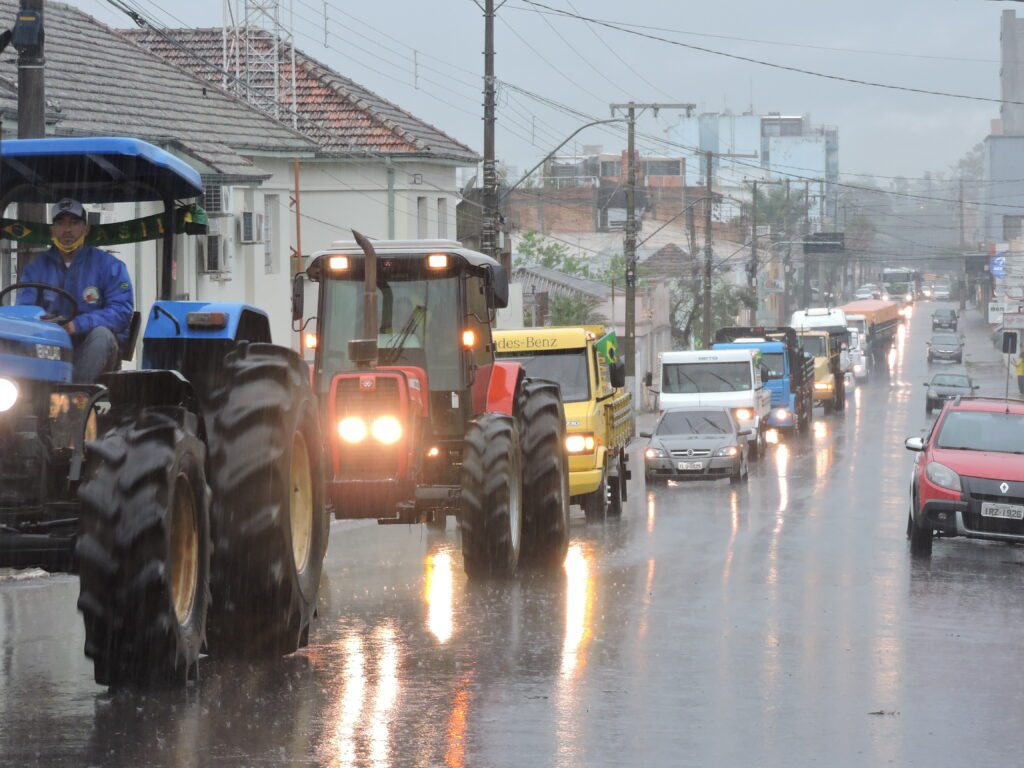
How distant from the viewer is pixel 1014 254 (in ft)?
375

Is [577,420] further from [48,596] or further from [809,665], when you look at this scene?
[809,665]

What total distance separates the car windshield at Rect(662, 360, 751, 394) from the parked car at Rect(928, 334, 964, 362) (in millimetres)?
53904

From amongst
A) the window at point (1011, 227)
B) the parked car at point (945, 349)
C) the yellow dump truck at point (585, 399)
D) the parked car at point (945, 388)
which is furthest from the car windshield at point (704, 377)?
the window at point (1011, 227)

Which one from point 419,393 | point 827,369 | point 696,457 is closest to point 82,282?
point 419,393

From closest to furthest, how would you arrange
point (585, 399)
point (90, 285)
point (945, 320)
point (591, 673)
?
1. point (90, 285)
2. point (591, 673)
3. point (585, 399)
4. point (945, 320)

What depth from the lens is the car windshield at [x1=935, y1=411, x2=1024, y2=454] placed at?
1852 centimetres

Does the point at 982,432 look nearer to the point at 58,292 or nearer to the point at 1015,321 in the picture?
the point at 58,292

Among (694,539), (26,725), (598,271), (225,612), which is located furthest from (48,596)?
(598,271)

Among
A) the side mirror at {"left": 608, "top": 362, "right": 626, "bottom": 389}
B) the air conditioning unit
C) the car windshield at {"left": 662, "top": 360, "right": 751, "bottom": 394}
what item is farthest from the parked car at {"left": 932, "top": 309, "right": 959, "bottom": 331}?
the side mirror at {"left": 608, "top": 362, "right": 626, "bottom": 389}

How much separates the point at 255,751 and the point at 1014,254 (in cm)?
11248

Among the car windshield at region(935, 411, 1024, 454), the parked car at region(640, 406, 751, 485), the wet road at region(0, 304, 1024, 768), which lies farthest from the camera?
the parked car at region(640, 406, 751, 485)

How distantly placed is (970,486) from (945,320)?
99063mm

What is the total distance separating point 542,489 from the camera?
15930 mm

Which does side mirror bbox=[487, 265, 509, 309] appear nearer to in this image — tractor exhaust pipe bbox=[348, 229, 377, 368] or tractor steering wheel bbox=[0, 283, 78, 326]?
tractor exhaust pipe bbox=[348, 229, 377, 368]
